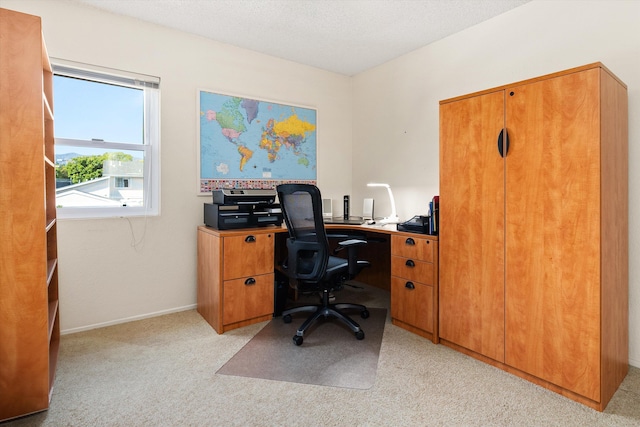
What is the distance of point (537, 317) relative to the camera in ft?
6.55

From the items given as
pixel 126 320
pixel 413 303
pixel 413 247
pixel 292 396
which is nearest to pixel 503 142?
pixel 413 247

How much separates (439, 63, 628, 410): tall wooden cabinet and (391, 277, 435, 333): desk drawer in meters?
0.16

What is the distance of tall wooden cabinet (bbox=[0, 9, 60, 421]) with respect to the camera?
1.62m

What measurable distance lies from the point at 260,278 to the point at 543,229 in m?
2.03

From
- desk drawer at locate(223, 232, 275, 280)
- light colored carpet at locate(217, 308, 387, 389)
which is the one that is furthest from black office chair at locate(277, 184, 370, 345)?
desk drawer at locate(223, 232, 275, 280)

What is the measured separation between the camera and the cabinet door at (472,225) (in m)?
2.18

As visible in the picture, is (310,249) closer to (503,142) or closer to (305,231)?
(305,231)

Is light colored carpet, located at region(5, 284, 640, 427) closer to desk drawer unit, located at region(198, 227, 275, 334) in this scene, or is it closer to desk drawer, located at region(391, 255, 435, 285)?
desk drawer unit, located at region(198, 227, 275, 334)

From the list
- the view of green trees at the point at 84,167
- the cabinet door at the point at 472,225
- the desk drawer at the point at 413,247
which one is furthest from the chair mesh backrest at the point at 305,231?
the view of green trees at the point at 84,167

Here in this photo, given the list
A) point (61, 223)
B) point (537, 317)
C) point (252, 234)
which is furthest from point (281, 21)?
point (537, 317)

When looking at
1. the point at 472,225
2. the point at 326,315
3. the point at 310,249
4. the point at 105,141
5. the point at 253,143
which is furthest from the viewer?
the point at 253,143

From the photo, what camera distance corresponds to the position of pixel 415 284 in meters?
2.68

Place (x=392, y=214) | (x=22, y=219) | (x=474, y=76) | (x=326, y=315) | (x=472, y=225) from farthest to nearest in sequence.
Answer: (x=392, y=214) < (x=474, y=76) < (x=326, y=315) < (x=472, y=225) < (x=22, y=219)

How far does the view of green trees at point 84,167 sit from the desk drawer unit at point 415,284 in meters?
2.46
